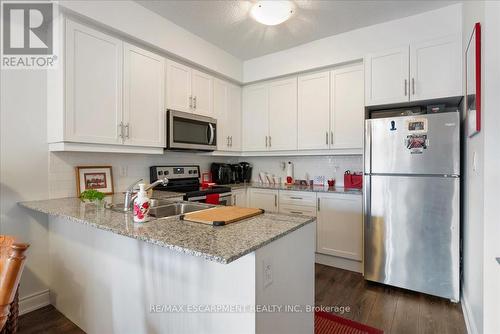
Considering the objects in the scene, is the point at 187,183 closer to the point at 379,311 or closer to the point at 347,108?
the point at 347,108

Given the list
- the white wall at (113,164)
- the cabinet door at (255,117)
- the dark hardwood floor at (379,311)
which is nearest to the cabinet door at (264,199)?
the cabinet door at (255,117)

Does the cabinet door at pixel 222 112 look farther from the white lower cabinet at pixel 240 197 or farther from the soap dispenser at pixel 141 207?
the soap dispenser at pixel 141 207

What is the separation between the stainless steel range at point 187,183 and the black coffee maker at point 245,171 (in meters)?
0.74

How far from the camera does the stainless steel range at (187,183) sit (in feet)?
9.55

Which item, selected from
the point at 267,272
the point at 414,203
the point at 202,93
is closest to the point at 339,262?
the point at 414,203

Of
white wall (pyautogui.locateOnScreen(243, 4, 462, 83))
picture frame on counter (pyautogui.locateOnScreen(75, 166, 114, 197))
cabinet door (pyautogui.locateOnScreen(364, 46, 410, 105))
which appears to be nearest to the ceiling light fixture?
white wall (pyautogui.locateOnScreen(243, 4, 462, 83))

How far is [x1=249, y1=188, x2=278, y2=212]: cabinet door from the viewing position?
332cm

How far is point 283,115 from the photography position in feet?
11.5

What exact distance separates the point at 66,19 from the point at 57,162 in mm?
1150

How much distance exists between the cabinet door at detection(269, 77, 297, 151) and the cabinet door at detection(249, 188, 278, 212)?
612 millimetres

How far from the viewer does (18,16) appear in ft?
6.66

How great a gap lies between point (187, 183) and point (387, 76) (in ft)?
8.25

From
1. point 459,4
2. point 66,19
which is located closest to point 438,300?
point 459,4

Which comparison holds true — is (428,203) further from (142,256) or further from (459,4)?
(142,256)
